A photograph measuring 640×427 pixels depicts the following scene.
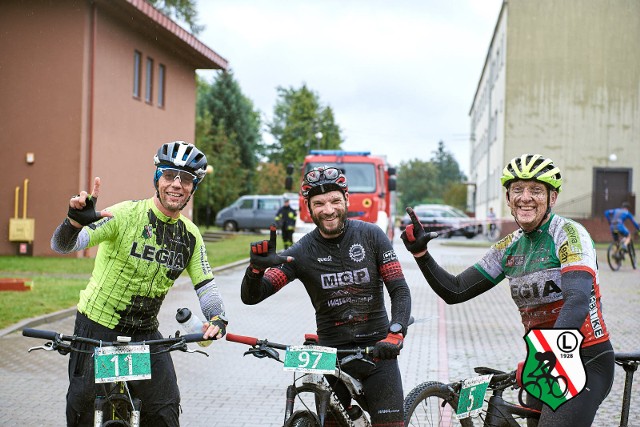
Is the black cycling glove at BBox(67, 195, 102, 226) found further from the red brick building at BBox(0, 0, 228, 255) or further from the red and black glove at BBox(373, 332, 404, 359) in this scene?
the red brick building at BBox(0, 0, 228, 255)

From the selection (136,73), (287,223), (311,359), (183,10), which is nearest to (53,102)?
(136,73)

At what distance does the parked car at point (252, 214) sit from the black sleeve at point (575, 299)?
44.6 m

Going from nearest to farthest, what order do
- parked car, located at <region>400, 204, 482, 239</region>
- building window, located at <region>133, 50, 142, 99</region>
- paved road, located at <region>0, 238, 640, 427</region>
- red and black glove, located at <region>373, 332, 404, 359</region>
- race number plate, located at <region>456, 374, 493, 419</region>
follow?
1. red and black glove, located at <region>373, 332, 404, 359</region>
2. race number plate, located at <region>456, 374, 493, 419</region>
3. paved road, located at <region>0, 238, 640, 427</region>
4. building window, located at <region>133, 50, 142, 99</region>
5. parked car, located at <region>400, 204, 482, 239</region>

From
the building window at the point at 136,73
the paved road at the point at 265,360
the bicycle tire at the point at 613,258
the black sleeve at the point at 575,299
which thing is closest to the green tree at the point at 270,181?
the building window at the point at 136,73

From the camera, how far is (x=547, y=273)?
4234 millimetres

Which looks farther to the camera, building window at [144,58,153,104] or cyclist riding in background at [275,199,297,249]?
cyclist riding in background at [275,199,297,249]

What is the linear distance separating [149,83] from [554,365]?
26090mm

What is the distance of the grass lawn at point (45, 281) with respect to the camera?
13.0m

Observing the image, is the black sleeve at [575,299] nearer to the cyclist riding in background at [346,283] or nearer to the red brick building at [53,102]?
the cyclist riding in background at [346,283]

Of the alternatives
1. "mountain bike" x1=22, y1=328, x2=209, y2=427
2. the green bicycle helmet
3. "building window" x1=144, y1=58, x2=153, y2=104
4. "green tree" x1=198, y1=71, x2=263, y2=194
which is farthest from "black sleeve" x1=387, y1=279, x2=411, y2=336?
"green tree" x1=198, y1=71, x2=263, y2=194

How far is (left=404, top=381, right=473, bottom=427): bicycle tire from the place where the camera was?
4.72 m

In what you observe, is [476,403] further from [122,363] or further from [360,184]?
[360,184]

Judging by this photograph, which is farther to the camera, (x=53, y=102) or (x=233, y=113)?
(x=233, y=113)

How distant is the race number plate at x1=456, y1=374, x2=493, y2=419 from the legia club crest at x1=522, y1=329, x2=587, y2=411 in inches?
31.6
